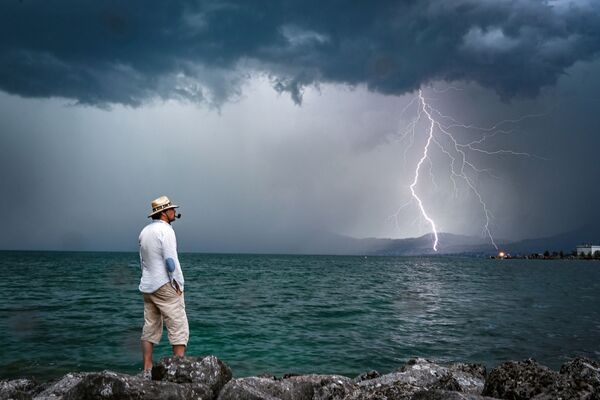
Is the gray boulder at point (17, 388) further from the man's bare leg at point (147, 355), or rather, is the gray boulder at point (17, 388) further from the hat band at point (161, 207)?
the hat band at point (161, 207)

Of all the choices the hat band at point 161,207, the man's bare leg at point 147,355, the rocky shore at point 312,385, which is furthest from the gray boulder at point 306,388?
the hat band at point 161,207

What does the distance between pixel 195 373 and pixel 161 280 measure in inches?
61.1

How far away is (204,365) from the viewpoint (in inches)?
247

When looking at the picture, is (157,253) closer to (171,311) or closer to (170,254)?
(170,254)

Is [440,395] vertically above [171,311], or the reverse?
[171,311]

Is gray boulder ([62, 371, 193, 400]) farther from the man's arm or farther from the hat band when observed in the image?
the hat band

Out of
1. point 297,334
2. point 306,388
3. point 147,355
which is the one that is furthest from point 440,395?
point 297,334

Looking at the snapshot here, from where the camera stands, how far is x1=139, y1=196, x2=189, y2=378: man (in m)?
6.97

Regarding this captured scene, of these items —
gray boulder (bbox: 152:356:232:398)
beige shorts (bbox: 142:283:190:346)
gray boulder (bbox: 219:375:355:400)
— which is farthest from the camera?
beige shorts (bbox: 142:283:190:346)

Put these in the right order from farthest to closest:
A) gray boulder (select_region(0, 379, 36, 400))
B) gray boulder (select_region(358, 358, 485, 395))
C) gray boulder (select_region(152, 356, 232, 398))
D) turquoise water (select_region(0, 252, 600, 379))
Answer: turquoise water (select_region(0, 252, 600, 379)), gray boulder (select_region(358, 358, 485, 395)), gray boulder (select_region(152, 356, 232, 398)), gray boulder (select_region(0, 379, 36, 400))

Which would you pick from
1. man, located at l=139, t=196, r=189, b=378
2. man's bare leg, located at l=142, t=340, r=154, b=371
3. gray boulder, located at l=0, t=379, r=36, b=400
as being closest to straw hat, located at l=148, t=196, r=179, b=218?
man, located at l=139, t=196, r=189, b=378

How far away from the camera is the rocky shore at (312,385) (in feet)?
16.9

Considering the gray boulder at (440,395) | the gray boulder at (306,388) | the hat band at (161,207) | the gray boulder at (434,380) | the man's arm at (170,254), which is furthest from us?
the hat band at (161,207)

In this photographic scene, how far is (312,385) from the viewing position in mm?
7062
